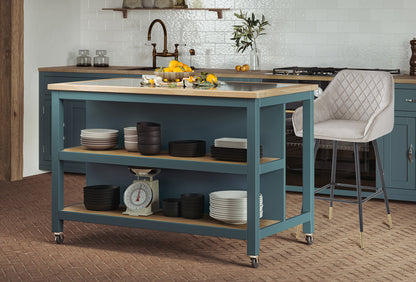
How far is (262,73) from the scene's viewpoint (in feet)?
23.4

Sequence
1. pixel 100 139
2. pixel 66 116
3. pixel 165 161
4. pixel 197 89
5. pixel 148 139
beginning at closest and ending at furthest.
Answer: pixel 197 89
pixel 165 161
pixel 148 139
pixel 100 139
pixel 66 116

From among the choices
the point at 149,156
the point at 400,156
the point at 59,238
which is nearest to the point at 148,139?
the point at 149,156

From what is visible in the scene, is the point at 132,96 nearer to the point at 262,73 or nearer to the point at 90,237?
the point at 90,237

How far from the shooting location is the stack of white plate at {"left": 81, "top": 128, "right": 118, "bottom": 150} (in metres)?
5.15

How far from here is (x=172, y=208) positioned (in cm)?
497

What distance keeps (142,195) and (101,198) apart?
1.05 ft

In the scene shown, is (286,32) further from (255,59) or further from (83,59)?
(83,59)

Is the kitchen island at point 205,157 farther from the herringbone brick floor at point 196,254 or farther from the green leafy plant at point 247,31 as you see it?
the green leafy plant at point 247,31

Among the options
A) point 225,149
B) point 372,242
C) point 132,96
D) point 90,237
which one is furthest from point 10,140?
A: point 372,242

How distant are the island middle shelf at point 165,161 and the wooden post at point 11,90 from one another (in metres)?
2.56

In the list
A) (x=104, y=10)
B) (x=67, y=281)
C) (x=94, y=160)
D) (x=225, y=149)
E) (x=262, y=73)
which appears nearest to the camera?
(x=67, y=281)

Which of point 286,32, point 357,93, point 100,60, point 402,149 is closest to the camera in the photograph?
point 357,93

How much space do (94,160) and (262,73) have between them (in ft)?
8.43

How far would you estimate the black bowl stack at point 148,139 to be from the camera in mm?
4930
